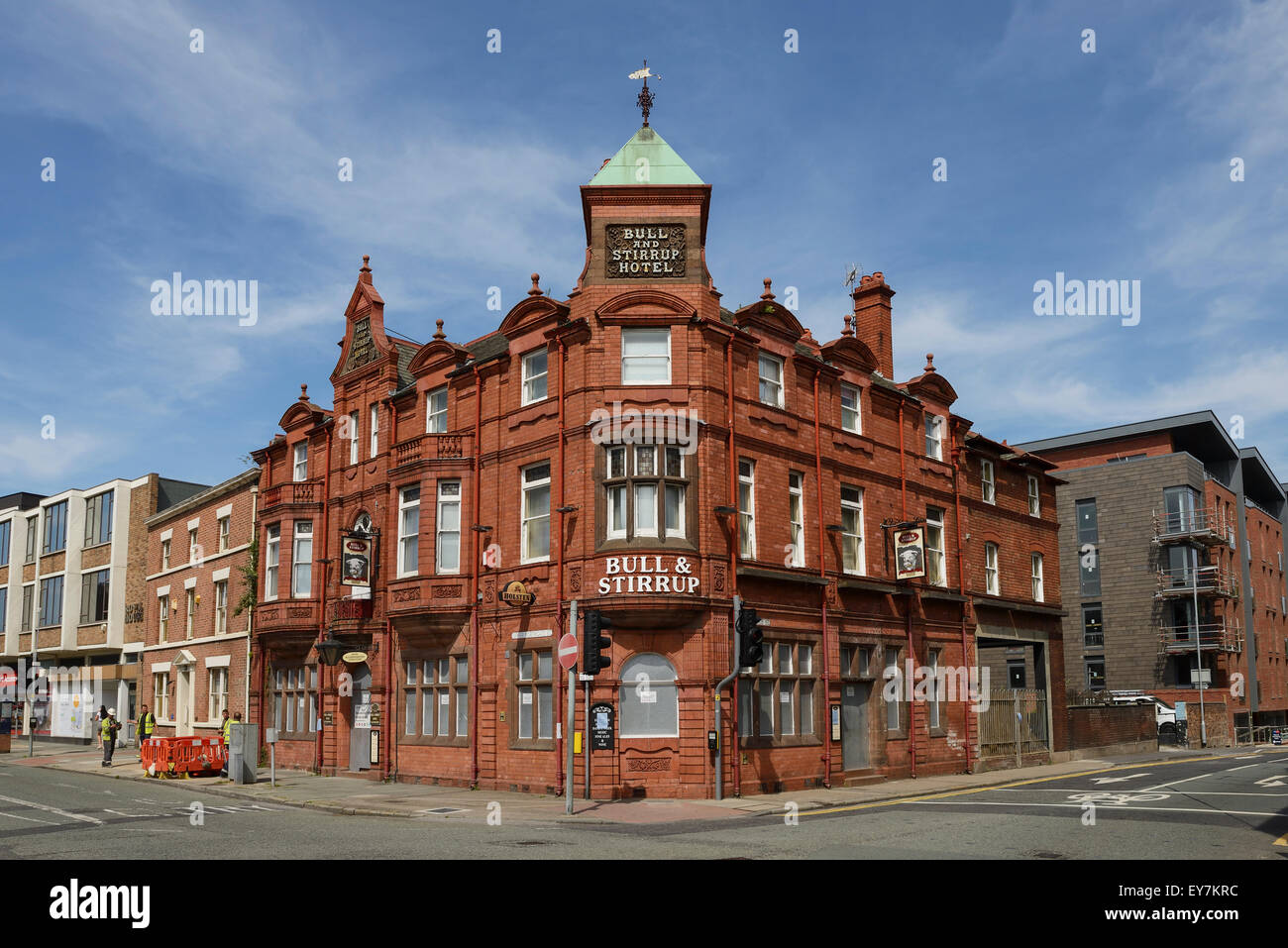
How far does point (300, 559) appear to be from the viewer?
33312mm

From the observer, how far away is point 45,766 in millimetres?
36250

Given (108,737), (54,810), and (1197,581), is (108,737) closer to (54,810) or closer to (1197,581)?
(54,810)

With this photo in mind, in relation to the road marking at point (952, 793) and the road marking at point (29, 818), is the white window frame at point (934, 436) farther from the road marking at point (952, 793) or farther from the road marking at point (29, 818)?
the road marking at point (29, 818)

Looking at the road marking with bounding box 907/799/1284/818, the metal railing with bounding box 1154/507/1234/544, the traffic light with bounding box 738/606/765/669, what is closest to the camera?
the road marking with bounding box 907/799/1284/818

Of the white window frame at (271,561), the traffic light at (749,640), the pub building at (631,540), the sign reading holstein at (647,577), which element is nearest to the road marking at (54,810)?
the pub building at (631,540)

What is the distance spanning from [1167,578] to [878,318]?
34.0 metres

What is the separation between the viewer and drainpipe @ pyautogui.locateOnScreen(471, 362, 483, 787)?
2597 centimetres

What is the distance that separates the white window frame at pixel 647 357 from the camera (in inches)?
979

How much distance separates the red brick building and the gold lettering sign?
754 inches

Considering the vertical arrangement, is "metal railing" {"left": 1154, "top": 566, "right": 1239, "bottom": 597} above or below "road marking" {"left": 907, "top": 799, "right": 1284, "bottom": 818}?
above

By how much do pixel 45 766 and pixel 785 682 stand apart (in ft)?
86.3

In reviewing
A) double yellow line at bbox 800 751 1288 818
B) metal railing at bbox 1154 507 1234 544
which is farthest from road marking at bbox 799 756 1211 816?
metal railing at bbox 1154 507 1234 544

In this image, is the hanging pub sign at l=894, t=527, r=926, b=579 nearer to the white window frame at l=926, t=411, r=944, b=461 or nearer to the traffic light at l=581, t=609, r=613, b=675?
the white window frame at l=926, t=411, r=944, b=461

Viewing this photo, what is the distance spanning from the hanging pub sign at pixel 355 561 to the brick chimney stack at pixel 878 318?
16.7m
